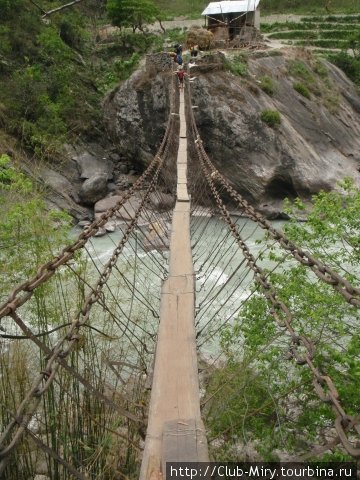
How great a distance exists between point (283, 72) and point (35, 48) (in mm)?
7678

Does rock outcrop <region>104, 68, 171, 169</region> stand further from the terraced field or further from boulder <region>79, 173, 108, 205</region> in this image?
the terraced field

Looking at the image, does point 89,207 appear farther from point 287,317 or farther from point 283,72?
point 287,317

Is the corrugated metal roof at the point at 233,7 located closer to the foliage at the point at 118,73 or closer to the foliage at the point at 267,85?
the foliage at the point at 118,73

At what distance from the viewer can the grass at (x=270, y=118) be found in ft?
35.8

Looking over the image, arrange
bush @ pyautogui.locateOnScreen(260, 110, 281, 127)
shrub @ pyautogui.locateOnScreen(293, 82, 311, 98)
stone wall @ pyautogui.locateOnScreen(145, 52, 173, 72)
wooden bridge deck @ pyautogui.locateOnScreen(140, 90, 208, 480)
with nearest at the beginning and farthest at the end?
wooden bridge deck @ pyautogui.locateOnScreen(140, 90, 208, 480) → bush @ pyautogui.locateOnScreen(260, 110, 281, 127) → stone wall @ pyautogui.locateOnScreen(145, 52, 173, 72) → shrub @ pyautogui.locateOnScreen(293, 82, 311, 98)

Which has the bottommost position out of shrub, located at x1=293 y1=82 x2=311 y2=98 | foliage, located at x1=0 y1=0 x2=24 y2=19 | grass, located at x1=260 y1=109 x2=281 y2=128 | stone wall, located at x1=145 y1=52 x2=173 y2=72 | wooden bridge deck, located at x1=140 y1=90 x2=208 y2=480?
wooden bridge deck, located at x1=140 y1=90 x2=208 y2=480

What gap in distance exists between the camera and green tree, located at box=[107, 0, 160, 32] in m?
17.9

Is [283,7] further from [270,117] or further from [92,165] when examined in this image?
[92,165]

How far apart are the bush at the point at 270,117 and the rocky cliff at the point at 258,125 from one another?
0.28ft

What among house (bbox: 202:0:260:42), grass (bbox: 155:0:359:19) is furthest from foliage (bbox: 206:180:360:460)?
grass (bbox: 155:0:359:19)

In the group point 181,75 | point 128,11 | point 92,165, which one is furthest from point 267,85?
point 128,11

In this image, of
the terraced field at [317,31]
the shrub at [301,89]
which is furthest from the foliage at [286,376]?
the terraced field at [317,31]

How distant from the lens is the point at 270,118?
10922 millimetres

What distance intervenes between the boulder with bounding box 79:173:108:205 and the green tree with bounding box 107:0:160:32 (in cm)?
979
